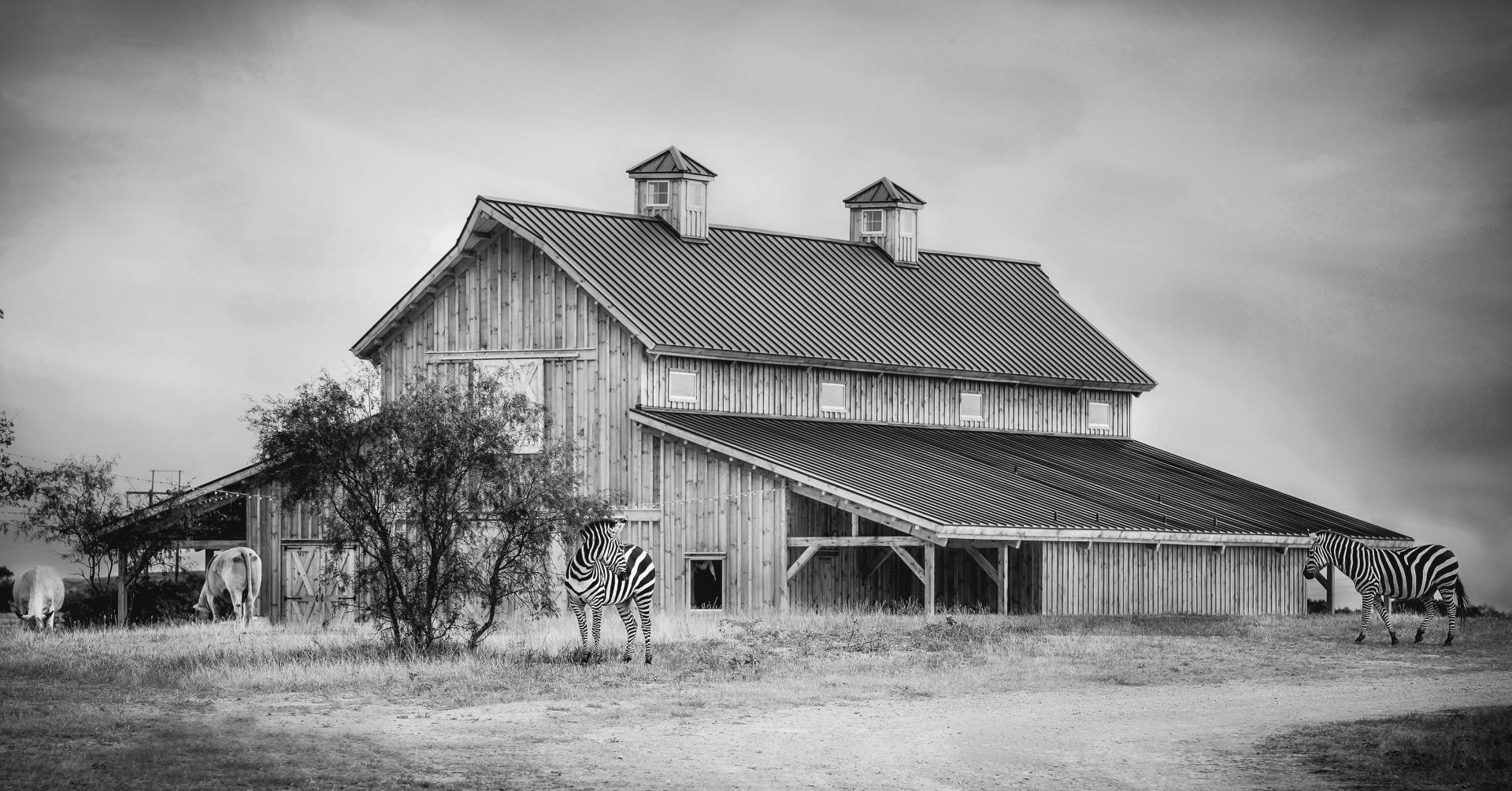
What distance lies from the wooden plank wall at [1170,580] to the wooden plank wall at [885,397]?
8.86 m

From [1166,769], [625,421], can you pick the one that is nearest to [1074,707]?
[1166,769]

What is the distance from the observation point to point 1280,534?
138ft

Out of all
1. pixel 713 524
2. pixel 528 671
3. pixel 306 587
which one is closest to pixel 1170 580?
pixel 713 524

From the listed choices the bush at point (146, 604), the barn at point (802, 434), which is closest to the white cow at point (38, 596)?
the bush at point (146, 604)

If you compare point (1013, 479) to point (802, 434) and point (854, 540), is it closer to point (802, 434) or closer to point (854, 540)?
point (802, 434)

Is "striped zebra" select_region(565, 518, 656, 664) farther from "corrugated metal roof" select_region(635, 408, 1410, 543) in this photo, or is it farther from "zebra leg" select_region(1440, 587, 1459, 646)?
"zebra leg" select_region(1440, 587, 1459, 646)

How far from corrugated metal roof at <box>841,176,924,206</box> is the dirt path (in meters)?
29.8

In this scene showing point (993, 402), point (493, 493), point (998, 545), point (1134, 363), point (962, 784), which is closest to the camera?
point (962, 784)

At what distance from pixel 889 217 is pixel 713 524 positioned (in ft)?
54.1

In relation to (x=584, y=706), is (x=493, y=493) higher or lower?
higher

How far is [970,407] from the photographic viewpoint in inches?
1967

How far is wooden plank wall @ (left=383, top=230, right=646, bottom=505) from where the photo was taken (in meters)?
42.3

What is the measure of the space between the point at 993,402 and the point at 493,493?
76.0ft

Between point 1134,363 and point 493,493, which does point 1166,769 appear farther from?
point 1134,363
